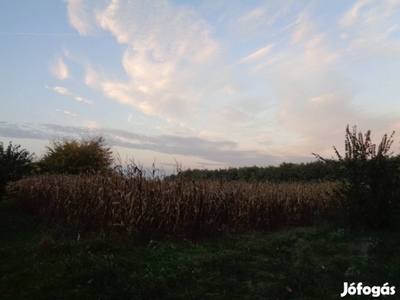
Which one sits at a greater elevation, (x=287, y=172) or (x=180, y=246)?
(x=287, y=172)

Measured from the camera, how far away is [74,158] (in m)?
25.4

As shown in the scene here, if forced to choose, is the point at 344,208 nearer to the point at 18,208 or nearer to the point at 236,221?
the point at 236,221

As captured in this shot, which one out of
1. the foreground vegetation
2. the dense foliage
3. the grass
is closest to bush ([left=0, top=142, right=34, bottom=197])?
the foreground vegetation

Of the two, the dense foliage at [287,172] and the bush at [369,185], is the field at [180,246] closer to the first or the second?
the bush at [369,185]

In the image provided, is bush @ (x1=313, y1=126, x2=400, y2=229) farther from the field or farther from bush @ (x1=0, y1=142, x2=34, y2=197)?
bush @ (x1=0, y1=142, x2=34, y2=197)

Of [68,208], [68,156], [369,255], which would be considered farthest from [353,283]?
[68,156]

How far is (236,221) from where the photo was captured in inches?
427

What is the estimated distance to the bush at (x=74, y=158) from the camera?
82.7ft

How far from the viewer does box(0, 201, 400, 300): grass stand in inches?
222

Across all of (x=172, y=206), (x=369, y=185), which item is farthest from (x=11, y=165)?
(x=369, y=185)

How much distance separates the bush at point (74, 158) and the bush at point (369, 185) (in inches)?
712

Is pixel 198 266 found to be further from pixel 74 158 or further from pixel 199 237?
pixel 74 158

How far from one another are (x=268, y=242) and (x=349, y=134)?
4102 millimetres

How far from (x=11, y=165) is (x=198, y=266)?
9987mm
